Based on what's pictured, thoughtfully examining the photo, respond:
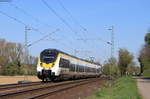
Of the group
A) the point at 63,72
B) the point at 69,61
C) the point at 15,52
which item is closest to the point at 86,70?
the point at 69,61

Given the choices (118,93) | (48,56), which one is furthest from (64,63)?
(118,93)

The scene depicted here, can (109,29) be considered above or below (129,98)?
above

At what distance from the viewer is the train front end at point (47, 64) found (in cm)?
3334

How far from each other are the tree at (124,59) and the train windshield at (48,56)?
7743 cm

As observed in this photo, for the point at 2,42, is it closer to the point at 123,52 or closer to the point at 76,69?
the point at 123,52

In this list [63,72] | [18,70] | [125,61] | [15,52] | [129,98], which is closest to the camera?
[129,98]

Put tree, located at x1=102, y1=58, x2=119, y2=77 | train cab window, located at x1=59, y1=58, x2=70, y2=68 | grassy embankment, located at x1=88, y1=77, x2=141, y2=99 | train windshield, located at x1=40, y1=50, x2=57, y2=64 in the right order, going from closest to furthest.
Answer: grassy embankment, located at x1=88, y1=77, x2=141, y2=99 → train windshield, located at x1=40, y1=50, x2=57, y2=64 → train cab window, located at x1=59, y1=58, x2=70, y2=68 → tree, located at x1=102, y1=58, x2=119, y2=77

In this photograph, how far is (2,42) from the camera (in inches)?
3912

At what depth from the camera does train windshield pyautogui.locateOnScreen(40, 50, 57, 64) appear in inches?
1335

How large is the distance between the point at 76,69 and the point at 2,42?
56426 millimetres

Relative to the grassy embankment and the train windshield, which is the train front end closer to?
the train windshield

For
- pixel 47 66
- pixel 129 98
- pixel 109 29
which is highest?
pixel 109 29

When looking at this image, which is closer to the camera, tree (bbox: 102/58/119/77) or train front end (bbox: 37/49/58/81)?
train front end (bbox: 37/49/58/81)

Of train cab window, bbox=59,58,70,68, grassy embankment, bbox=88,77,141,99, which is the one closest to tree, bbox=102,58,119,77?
train cab window, bbox=59,58,70,68
